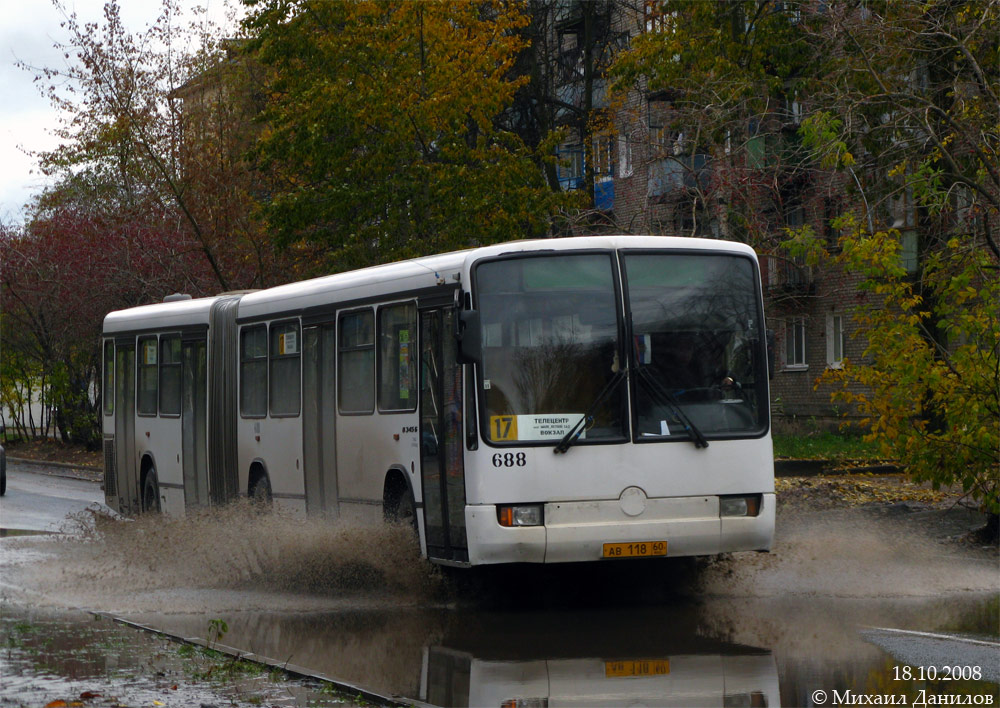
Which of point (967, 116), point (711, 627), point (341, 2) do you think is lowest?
point (711, 627)

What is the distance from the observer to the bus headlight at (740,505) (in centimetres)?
1222

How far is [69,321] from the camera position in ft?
150

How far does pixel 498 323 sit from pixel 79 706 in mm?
5334

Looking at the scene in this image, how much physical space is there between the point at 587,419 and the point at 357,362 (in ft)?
11.4

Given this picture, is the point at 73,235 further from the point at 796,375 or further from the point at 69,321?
the point at 796,375

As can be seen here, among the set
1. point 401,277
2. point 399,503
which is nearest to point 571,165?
point 401,277

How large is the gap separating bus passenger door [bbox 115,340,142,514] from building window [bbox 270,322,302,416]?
5.46 meters

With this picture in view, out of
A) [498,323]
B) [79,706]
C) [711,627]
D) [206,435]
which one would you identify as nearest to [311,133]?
[206,435]

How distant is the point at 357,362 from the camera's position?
14.8 m

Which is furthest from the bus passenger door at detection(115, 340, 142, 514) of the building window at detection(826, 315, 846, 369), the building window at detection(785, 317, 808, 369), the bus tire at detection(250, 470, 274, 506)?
the building window at detection(785, 317, 808, 369)

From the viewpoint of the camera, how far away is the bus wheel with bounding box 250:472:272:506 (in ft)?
56.3

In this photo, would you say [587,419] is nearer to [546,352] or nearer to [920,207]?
[546,352]

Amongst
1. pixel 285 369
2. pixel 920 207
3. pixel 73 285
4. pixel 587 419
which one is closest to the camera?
pixel 587 419

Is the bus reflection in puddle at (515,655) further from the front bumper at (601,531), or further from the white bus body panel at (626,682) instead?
the front bumper at (601,531)
